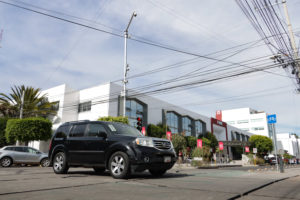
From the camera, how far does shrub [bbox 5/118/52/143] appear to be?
85.8 feet

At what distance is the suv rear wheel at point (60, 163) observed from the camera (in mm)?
7890

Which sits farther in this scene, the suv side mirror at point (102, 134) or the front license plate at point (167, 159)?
the suv side mirror at point (102, 134)

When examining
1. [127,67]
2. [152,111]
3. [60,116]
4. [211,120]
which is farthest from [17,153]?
[211,120]

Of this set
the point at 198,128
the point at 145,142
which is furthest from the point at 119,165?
the point at 198,128

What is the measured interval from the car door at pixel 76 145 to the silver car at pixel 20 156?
1003cm

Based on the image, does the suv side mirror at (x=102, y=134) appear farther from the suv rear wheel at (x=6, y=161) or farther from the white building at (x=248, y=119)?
the white building at (x=248, y=119)

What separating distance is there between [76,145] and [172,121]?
120 ft

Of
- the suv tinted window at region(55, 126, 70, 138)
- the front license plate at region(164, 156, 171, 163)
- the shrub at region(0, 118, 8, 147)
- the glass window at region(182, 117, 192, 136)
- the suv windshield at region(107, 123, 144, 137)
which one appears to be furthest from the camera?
the glass window at region(182, 117, 192, 136)

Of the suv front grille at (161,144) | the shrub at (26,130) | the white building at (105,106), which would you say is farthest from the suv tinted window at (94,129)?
the shrub at (26,130)

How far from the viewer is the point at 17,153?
15.7m

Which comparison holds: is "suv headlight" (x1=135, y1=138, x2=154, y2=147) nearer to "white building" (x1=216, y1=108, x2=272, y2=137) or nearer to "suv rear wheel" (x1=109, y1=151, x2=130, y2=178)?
"suv rear wheel" (x1=109, y1=151, x2=130, y2=178)

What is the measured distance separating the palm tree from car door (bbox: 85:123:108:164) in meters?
26.8

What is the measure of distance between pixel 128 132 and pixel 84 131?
4.89 feet

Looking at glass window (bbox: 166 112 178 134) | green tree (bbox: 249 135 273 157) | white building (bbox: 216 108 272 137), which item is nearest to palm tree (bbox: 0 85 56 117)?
glass window (bbox: 166 112 178 134)
